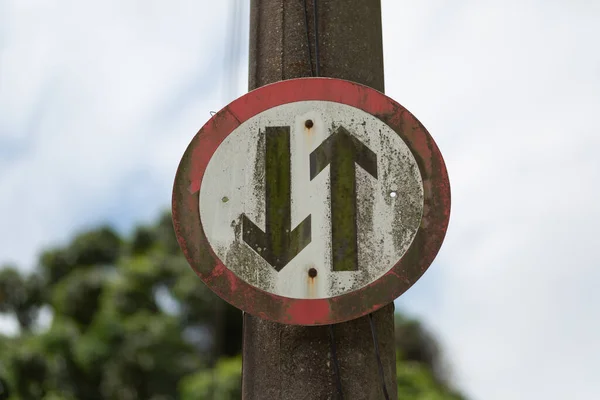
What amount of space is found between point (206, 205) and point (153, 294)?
58.2 ft

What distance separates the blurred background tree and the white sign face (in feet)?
40.2

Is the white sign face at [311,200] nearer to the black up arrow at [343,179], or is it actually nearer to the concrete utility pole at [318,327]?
the black up arrow at [343,179]

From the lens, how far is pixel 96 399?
18594mm

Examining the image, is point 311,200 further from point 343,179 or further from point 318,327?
point 318,327

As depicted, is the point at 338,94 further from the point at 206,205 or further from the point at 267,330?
the point at 267,330

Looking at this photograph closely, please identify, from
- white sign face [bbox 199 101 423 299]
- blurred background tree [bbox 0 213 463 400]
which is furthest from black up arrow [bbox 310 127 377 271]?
blurred background tree [bbox 0 213 463 400]

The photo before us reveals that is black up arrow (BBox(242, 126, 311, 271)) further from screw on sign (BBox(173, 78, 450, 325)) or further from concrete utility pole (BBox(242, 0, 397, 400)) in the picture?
concrete utility pole (BBox(242, 0, 397, 400))

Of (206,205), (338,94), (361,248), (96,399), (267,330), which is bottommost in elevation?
(96,399)

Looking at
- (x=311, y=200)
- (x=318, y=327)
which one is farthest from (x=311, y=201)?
(x=318, y=327)

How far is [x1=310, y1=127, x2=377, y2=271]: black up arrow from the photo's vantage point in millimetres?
1820

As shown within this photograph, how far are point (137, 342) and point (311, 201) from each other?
16195 mm

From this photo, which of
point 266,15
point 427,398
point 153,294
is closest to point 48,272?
point 153,294

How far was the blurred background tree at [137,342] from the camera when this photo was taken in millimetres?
16891

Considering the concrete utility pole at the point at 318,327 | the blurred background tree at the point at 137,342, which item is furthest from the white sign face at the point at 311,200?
the blurred background tree at the point at 137,342
